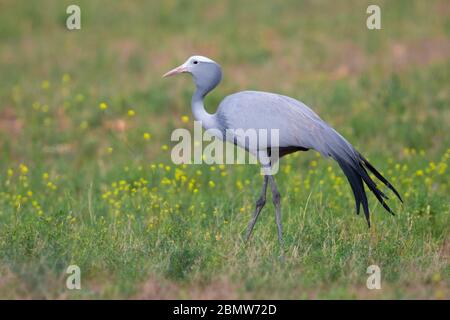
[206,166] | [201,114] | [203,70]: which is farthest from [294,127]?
[206,166]

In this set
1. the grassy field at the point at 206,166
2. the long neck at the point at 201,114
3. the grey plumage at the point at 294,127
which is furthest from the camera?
the long neck at the point at 201,114

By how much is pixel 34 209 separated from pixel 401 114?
16.8 feet

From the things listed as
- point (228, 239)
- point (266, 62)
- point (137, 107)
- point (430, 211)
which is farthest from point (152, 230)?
point (266, 62)

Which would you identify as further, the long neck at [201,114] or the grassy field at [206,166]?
the long neck at [201,114]

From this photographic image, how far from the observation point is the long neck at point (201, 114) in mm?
6949

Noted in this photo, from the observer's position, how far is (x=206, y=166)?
914 cm

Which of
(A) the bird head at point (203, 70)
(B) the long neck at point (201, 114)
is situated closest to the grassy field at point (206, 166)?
(B) the long neck at point (201, 114)

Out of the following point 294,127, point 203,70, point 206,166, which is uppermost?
point 203,70

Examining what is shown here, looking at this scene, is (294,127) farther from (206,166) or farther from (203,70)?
(206,166)

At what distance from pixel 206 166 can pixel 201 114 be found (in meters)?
2.17

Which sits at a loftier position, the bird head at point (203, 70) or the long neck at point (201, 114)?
the bird head at point (203, 70)

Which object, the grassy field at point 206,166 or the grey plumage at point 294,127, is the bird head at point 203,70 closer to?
the grey plumage at point 294,127

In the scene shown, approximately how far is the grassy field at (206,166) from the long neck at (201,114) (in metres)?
0.79
